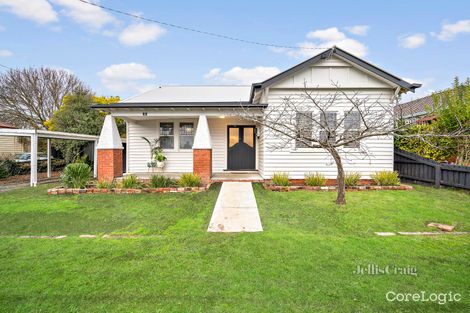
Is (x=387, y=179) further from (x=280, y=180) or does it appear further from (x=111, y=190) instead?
(x=111, y=190)

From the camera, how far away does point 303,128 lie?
267 inches

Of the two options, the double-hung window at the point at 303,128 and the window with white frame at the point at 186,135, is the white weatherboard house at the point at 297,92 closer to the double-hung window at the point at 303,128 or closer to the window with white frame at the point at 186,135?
the double-hung window at the point at 303,128

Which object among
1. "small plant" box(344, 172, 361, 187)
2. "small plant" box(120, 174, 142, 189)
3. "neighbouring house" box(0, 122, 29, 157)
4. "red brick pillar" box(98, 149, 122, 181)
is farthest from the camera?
"neighbouring house" box(0, 122, 29, 157)

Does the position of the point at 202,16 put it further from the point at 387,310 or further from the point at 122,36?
the point at 387,310

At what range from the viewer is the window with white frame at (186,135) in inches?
480

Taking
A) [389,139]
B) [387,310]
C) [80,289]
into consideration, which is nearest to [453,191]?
[389,139]

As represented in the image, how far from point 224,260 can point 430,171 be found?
9.19 m

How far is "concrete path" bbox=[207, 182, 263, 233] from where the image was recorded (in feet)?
15.9

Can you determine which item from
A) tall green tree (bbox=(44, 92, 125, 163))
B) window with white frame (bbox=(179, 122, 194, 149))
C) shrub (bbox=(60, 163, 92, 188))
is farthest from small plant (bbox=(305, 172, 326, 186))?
tall green tree (bbox=(44, 92, 125, 163))

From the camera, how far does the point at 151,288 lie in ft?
8.98

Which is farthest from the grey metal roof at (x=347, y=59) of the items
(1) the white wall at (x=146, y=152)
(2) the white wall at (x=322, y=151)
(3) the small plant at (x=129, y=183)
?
(3) the small plant at (x=129, y=183)

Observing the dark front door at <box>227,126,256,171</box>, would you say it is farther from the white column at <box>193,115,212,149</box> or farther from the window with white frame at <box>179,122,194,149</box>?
the white column at <box>193,115,212,149</box>

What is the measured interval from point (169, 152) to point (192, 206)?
20.8 ft

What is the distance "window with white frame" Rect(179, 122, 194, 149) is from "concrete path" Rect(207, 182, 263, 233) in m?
4.55
